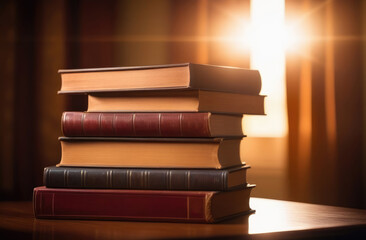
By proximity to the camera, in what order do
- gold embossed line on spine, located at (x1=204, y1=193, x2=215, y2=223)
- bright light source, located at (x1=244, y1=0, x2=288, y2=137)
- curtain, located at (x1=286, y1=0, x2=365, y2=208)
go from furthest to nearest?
bright light source, located at (x1=244, y1=0, x2=288, y2=137), curtain, located at (x1=286, y1=0, x2=365, y2=208), gold embossed line on spine, located at (x1=204, y1=193, x2=215, y2=223)

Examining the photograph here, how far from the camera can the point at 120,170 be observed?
1.20 m

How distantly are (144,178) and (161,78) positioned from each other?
7.8 inches

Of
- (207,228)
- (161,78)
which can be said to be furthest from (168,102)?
(207,228)

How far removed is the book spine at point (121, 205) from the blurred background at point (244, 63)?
83 cm

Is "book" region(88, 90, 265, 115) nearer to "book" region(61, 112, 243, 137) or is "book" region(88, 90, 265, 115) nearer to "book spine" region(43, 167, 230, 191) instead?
"book" region(61, 112, 243, 137)

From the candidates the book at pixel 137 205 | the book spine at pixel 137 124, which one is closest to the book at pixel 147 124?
the book spine at pixel 137 124

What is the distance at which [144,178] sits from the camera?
3.89 ft

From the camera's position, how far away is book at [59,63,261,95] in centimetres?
117

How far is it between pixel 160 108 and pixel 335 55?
32.2 inches

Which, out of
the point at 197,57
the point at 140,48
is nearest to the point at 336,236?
the point at 197,57

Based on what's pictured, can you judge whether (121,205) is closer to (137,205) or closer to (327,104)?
(137,205)

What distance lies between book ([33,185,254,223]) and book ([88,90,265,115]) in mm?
168

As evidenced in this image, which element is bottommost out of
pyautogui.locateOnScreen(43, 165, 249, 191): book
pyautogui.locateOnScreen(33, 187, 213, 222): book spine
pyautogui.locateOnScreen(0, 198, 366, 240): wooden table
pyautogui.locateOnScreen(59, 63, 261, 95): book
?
pyautogui.locateOnScreen(0, 198, 366, 240): wooden table

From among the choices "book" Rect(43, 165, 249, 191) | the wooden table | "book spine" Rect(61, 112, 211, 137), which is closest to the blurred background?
the wooden table
